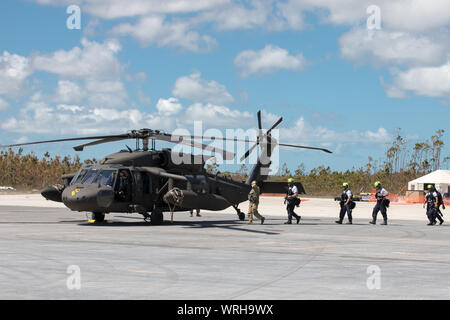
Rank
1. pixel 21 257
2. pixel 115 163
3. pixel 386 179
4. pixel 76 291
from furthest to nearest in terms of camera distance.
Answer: pixel 386 179
pixel 115 163
pixel 21 257
pixel 76 291

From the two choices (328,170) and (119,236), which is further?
(328,170)

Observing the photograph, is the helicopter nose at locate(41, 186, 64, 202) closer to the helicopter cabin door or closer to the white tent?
the helicopter cabin door

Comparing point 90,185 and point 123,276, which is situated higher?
point 90,185

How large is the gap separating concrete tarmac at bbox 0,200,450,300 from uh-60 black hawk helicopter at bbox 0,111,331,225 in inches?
99.2

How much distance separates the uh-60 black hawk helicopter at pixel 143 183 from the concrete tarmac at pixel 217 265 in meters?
2.52

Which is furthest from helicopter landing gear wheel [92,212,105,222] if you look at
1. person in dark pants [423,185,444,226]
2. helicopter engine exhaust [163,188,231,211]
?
person in dark pants [423,185,444,226]

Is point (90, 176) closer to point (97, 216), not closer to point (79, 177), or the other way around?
point (79, 177)

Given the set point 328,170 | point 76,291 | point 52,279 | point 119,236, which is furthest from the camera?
point 328,170

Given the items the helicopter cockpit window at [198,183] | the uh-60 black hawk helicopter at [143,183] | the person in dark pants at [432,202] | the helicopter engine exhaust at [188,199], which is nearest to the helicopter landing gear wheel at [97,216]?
the uh-60 black hawk helicopter at [143,183]

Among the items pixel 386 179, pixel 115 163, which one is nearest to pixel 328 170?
pixel 386 179

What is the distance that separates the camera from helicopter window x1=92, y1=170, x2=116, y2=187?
2184cm

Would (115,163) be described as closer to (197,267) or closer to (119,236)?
(119,236)

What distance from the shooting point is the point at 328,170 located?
11381 centimetres
